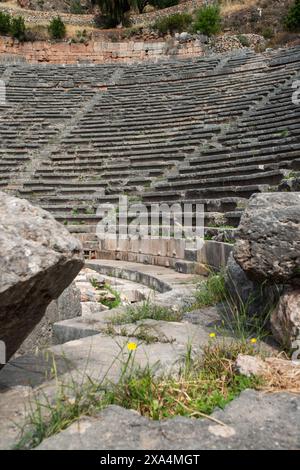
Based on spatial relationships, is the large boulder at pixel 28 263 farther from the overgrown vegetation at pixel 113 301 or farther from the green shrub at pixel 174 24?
the green shrub at pixel 174 24

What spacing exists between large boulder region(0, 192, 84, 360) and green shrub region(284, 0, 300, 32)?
993 inches

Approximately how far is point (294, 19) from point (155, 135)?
44.6ft

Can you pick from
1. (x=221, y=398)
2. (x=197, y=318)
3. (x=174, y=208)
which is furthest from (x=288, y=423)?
(x=174, y=208)

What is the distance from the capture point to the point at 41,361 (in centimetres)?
258

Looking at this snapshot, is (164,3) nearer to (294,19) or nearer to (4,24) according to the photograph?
(4,24)

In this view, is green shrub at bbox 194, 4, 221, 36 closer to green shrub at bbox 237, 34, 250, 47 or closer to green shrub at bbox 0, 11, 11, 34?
green shrub at bbox 237, 34, 250, 47

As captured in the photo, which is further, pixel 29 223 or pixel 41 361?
pixel 41 361

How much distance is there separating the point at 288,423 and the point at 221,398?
0.32m

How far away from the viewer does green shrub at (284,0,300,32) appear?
2345 cm

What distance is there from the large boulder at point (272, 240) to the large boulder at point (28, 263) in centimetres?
116

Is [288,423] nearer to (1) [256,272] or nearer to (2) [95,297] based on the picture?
(1) [256,272]

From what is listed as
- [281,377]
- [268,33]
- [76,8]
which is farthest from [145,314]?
[76,8]

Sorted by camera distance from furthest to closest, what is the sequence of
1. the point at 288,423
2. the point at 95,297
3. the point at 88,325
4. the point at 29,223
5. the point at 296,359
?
the point at 95,297, the point at 88,325, the point at 296,359, the point at 29,223, the point at 288,423

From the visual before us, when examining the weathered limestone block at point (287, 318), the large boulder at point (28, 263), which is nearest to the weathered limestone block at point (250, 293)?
the weathered limestone block at point (287, 318)
